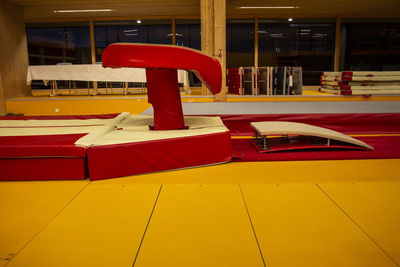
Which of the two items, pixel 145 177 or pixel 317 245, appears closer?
pixel 317 245

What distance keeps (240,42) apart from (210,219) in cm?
749

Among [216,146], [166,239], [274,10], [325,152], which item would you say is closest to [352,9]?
[274,10]

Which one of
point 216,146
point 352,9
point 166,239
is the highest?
point 352,9

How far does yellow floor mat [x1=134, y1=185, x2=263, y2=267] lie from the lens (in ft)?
3.02

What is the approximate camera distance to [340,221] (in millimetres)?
1130

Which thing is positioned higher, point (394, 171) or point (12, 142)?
point (12, 142)

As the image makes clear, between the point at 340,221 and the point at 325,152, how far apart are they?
3.20 ft

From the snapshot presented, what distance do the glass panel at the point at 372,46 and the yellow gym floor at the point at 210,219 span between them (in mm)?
7364

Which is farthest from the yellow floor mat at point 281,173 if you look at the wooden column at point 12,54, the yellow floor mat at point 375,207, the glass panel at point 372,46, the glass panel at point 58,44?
the glass panel at point 372,46

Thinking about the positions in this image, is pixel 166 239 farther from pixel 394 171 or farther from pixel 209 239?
pixel 394 171

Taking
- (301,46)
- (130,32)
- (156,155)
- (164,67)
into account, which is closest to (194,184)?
(156,155)

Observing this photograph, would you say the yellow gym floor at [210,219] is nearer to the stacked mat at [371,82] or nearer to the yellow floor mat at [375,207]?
the yellow floor mat at [375,207]

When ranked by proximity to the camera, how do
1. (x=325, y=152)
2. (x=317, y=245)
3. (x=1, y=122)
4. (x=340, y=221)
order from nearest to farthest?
(x=317, y=245) → (x=340, y=221) → (x=325, y=152) → (x=1, y=122)

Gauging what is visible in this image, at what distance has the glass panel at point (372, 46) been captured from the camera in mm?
7879
